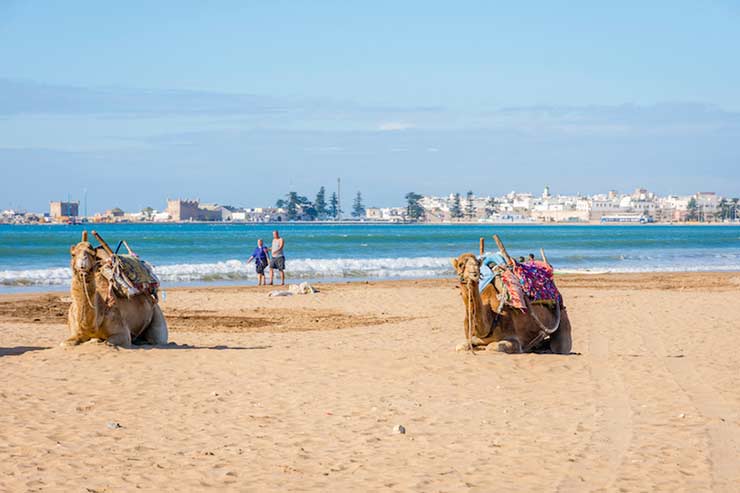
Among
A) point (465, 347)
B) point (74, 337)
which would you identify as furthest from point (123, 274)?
point (465, 347)

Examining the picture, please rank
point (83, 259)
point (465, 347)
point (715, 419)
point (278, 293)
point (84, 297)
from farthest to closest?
point (278, 293), point (465, 347), point (84, 297), point (83, 259), point (715, 419)

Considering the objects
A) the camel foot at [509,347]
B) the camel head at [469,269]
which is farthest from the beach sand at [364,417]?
the camel head at [469,269]

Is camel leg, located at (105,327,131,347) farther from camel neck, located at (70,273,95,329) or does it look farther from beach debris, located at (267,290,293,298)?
beach debris, located at (267,290,293,298)

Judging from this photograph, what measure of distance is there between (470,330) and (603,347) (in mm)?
3961

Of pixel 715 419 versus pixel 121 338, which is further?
pixel 121 338

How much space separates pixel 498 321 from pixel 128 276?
15.3 ft

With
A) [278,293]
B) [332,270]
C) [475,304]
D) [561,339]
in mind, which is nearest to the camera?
[475,304]

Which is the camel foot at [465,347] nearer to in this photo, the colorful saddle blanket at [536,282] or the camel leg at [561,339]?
the colorful saddle blanket at [536,282]

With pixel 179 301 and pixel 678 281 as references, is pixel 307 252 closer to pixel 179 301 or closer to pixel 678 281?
pixel 678 281

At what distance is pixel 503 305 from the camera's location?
12.3 m

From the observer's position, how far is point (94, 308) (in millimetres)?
12422

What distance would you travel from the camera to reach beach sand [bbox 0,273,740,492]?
7.39m

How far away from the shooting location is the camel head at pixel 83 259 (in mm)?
12227

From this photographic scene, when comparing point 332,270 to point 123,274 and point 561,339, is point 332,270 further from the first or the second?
point 123,274
